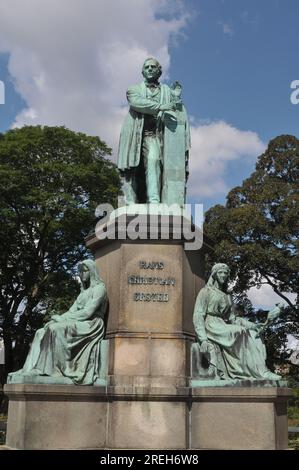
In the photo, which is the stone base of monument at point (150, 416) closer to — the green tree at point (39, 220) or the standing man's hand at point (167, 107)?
the standing man's hand at point (167, 107)

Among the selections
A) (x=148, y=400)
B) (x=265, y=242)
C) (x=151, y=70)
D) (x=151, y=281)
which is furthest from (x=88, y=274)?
(x=265, y=242)

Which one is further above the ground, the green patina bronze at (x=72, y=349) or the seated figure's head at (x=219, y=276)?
the seated figure's head at (x=219, y=276)

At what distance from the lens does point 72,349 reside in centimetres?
823

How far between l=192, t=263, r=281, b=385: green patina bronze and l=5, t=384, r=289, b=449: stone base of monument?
0.29m

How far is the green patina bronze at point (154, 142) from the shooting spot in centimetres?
986

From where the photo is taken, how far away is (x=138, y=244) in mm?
8836

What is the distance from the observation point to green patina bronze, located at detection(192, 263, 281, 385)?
826 centimetres

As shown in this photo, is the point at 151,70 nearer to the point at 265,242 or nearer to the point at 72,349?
the point at 72,349

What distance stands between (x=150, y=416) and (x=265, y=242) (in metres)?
17.9

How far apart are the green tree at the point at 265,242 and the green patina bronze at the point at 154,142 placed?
14.1m

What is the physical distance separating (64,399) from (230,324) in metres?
2.72

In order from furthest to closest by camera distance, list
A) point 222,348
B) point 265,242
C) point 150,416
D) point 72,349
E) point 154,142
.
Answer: point 265,242 → point 154,142 → point 222,348 → point 72,349 → point 150,416

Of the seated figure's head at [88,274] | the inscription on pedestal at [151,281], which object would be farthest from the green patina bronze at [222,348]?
the seated figure's head at [88,274]

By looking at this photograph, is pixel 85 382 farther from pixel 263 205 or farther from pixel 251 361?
pixel 263 205
